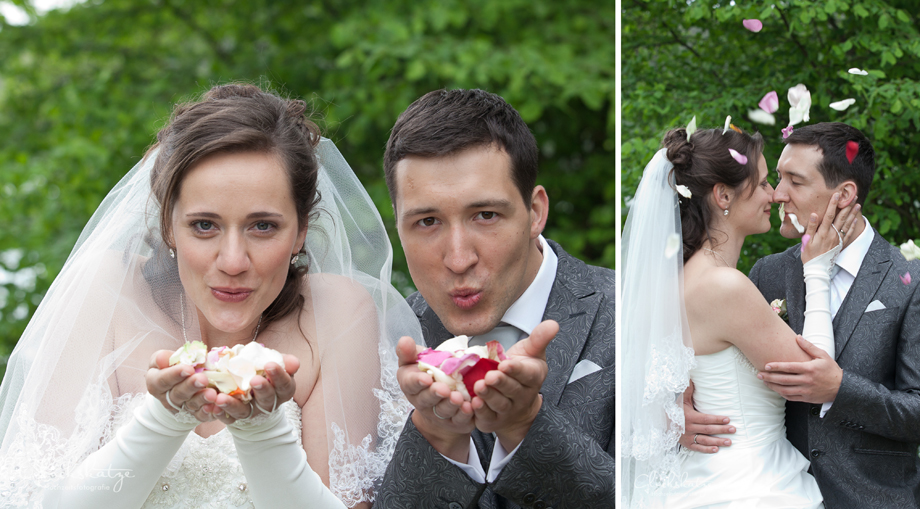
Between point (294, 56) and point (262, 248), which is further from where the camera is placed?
point (294, 56)

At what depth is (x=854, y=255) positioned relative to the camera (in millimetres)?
2820

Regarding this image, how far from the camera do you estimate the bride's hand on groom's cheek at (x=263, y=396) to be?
2160 millimetres

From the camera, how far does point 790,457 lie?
2951 mm

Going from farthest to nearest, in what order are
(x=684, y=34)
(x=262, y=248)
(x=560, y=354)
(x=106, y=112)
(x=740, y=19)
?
(x=106, y=112) < (x=684, y=34) < (x=740, y=19) < (x=560, y=354) < (x=262, y=248)

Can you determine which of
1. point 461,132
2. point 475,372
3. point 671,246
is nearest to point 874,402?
point 671,246

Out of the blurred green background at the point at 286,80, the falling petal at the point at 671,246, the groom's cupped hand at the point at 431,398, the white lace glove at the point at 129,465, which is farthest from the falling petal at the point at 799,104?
the blurred green background at the point at 286,80

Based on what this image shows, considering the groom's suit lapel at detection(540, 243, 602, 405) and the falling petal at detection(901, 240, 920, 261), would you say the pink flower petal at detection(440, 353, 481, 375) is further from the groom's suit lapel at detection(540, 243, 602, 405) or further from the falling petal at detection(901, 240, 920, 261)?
the falling petal at detection(901, 240, 920, 261)

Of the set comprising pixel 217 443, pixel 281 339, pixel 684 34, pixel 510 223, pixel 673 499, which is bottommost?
pixel 673 499

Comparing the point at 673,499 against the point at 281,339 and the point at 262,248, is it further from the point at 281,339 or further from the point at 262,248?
the point at 262,248

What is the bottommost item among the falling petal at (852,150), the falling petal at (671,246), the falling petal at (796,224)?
the falling petal at (671,246)

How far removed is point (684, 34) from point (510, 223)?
2021 mm

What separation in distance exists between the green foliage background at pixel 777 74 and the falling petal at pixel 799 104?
0.17 meters

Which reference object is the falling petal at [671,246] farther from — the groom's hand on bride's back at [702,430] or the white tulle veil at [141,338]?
the white tulle veil at [141,338]

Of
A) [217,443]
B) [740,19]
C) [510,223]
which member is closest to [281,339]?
[217,443]
